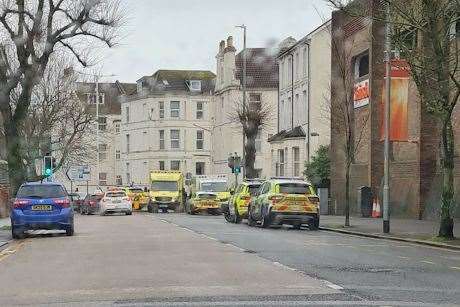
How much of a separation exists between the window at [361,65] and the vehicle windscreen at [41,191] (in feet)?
67.3

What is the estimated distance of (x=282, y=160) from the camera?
5619 centimetres

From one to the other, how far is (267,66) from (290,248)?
56539mm

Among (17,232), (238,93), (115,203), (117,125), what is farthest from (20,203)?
(117,125)

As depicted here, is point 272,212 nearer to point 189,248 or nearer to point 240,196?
point 240,196

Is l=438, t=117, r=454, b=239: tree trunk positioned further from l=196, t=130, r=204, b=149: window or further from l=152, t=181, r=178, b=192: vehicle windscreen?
l=196, t=130, r=204, b=149: window

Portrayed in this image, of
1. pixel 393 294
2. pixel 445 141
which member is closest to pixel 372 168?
pixel 445 141

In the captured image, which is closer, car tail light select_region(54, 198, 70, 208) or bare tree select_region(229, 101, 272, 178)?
car tail light select_region(54, 198, 70, 208)

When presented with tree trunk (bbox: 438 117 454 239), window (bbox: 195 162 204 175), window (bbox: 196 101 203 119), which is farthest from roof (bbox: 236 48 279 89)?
tree trunk (bbox: 438 117 454 239)

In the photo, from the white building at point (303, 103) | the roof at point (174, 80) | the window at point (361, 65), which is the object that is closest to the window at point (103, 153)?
the roof at point (174, 80)

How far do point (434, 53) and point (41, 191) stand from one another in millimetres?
12306

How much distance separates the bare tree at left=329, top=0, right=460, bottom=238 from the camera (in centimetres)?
2059

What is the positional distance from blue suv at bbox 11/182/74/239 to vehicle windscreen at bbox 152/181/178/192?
3253 centimetres

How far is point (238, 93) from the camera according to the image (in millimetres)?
73562

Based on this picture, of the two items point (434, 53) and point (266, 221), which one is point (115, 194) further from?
point (434, 53)
